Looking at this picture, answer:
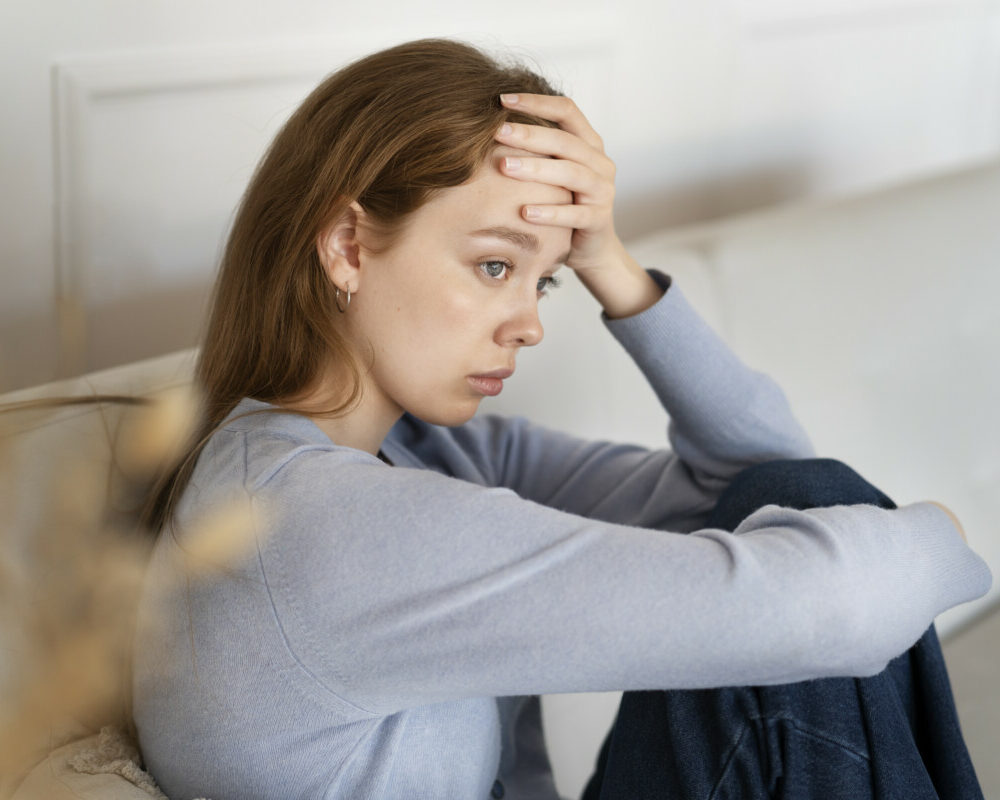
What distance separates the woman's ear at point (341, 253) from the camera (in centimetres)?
88

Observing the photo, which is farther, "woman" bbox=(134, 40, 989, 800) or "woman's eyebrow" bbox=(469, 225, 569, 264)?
"woman's eyebrow" bbox=(469, 225, 569, 264)

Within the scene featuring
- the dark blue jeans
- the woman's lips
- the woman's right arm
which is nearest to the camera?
the woman's right arm

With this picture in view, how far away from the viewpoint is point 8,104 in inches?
45.6

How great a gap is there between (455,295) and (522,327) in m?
0.07

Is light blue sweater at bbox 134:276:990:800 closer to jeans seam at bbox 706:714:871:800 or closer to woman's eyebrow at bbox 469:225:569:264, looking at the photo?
jeans seam at bbox 706:714:871:800

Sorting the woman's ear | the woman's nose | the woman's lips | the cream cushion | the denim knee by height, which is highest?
the woman's ear

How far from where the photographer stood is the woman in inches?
26.5

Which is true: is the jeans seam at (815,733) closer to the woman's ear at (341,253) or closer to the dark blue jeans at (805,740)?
the dark blue jeans at (805,740)

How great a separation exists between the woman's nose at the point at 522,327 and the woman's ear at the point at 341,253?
135 millimetres

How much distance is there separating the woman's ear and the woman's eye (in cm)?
11

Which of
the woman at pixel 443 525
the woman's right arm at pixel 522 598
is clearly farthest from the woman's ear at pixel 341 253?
the woman's right arm at pixel 522 598

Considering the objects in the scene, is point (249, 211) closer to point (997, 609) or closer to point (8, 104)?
point (8, 104)

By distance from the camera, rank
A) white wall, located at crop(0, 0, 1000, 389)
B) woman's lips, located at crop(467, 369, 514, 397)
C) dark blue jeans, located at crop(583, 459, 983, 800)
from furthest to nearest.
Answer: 1. white wall, located at crop(0, 0, 1000, 389)
2. woman's lips, located at crop(467, 369, 514, 397)
3. dark blue jeans, located at crop(583, 459, 983, 800)

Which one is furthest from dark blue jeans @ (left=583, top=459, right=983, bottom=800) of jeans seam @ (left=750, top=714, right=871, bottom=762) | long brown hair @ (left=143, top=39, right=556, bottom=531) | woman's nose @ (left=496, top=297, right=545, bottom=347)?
long brown hair @ (left=143, top=39, right=556, bottom=531)
